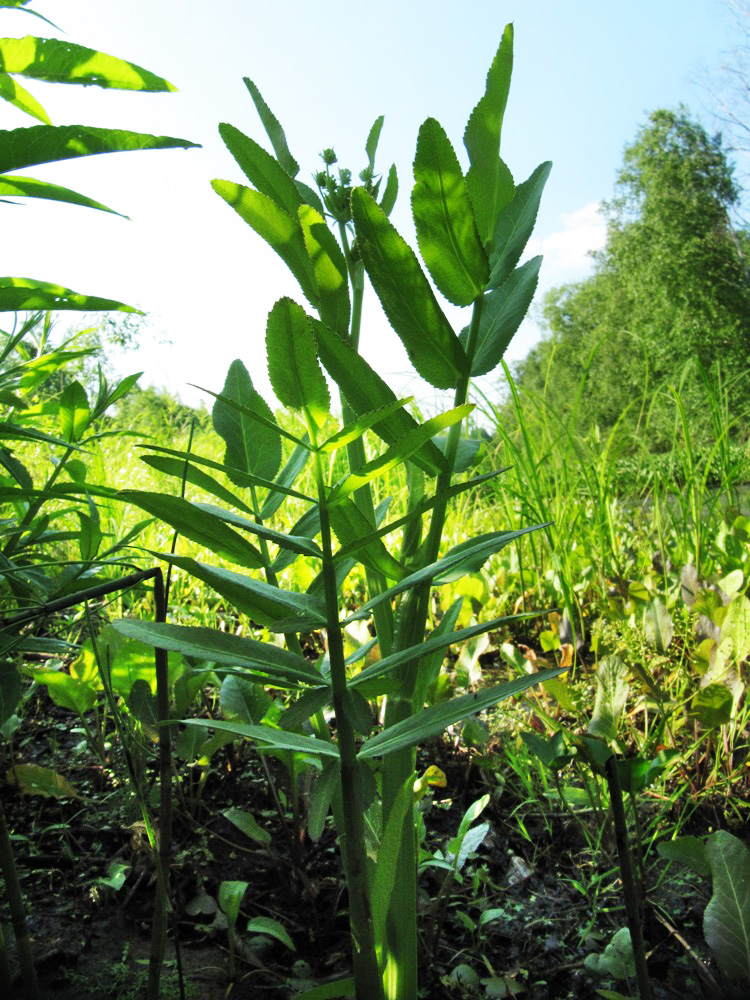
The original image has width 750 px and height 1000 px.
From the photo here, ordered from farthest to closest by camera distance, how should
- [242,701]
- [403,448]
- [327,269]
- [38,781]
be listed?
1. [38,781]
2. [242,701]
3. [327,269]
4. [403,448]

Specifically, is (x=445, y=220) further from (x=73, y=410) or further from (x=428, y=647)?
(x=73, y=410)

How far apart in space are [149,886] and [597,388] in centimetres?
2863

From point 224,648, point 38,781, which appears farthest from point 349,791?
point 38,781

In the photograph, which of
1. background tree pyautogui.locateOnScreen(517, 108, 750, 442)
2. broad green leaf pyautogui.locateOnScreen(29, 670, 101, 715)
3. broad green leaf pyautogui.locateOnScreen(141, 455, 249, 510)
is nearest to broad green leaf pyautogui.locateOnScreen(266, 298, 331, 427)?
broad green leaf pyautogui.locateOnScreen(141, 455, 249, 510)

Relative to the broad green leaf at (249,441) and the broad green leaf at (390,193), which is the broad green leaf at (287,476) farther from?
the broad green leaf at (390,193)

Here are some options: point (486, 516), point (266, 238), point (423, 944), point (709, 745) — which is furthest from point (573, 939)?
point (486, 516)

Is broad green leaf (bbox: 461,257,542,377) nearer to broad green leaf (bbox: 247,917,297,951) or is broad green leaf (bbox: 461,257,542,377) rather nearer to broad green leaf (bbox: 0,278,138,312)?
broad green leaf (bbox: 0,278,138,312)

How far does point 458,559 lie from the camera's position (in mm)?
561

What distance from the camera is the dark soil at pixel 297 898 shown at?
0.86 m

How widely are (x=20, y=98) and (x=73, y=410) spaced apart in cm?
33

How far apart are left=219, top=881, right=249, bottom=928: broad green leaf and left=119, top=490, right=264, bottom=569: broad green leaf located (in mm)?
462

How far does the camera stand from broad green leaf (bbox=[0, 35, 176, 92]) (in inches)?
23.5

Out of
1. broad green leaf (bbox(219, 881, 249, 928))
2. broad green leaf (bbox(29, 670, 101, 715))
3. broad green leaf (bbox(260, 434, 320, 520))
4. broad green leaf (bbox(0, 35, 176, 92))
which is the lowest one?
broad green leaf (bbox(219, 881, 249, 928))

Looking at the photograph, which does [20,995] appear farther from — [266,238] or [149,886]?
[266,238]
